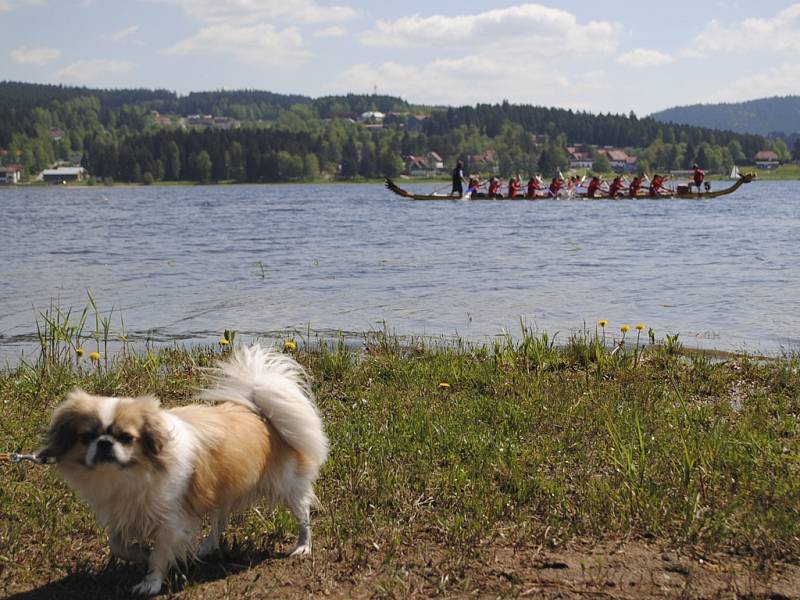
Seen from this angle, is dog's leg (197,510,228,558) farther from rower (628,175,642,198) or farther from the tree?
the tree

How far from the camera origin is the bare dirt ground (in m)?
4.18

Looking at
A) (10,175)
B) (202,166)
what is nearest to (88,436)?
(202,166)

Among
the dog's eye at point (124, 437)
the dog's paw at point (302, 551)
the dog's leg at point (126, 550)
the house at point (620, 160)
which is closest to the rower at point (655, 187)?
the dog's paw at point (302, 551)

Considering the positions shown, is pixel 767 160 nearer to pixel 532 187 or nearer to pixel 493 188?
pixel 532 187

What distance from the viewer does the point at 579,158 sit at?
174 meters

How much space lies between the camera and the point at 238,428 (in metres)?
4.55

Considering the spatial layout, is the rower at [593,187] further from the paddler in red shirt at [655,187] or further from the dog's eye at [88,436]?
the dog's eye at [88,436]

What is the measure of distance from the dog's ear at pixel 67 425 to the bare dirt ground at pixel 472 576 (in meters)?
0.83

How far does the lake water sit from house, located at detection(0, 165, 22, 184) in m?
134

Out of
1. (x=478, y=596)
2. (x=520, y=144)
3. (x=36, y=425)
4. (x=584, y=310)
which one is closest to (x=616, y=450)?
(x=478, y=596)

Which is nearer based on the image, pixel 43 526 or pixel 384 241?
pixel 43 526

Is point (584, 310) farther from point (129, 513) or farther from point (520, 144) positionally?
point (520, 144)

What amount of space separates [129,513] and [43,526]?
112 centimetres

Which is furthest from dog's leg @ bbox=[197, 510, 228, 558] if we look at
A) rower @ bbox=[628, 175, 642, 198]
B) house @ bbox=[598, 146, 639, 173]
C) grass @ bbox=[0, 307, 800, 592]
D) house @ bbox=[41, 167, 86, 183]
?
house @ bbox=[598, 146, 639, 173]
